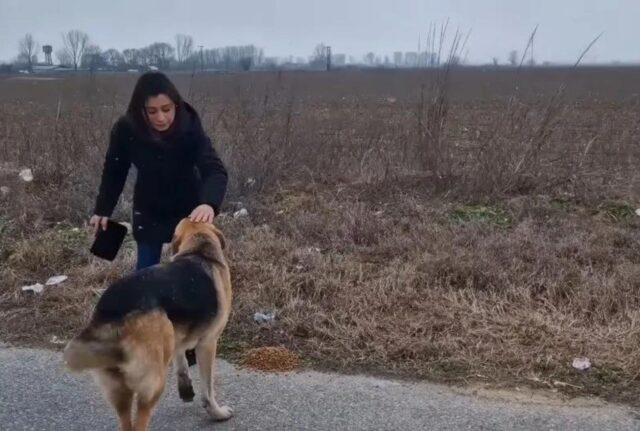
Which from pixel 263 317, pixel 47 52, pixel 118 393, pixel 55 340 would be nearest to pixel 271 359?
pixel 263 317

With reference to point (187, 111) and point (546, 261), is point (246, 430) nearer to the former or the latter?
point (187, 111)

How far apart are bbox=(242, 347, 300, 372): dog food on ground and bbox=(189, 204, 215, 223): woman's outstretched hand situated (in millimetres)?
1087

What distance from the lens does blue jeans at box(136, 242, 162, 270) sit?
4.30m

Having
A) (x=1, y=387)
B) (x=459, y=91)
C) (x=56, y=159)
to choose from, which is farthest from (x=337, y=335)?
(x=56, y=159)

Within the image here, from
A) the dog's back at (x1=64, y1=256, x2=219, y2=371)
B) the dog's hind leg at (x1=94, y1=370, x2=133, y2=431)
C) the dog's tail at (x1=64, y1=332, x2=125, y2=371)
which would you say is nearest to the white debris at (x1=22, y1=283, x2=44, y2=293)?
the dog's back at (x1=64, y1=256, x2=219, y2=371)

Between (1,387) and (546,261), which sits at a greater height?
(546,261)

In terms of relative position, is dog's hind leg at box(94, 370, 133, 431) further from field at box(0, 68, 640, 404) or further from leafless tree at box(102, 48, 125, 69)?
leafless tree at box(102, 48, 125, 69)

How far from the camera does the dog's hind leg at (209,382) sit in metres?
3.65

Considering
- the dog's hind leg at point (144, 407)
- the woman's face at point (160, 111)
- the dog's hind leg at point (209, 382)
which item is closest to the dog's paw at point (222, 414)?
the dog's hind leg at point (209, 382)

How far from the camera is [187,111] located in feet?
13.4

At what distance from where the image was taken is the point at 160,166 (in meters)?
4.09

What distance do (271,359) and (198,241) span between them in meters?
1.11

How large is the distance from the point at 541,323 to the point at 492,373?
69cm

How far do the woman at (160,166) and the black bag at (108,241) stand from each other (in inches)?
2.2
